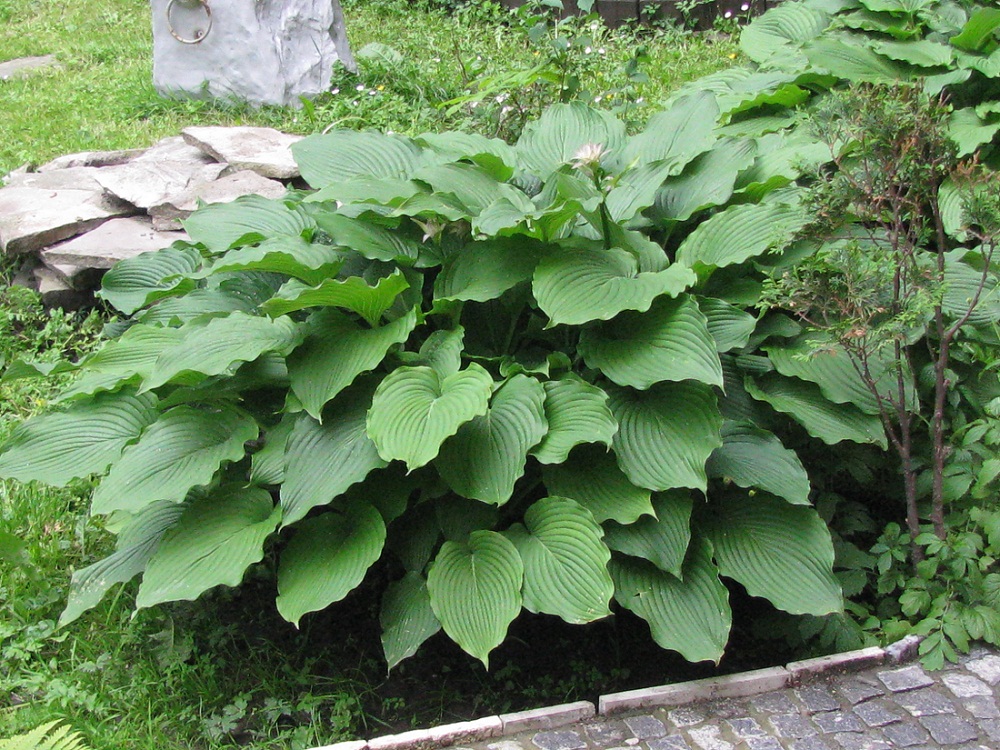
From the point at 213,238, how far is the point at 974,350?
254 centimetres

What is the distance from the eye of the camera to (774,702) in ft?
9.22

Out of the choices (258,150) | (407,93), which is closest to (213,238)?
(258,150)

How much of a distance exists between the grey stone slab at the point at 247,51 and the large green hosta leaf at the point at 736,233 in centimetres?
430

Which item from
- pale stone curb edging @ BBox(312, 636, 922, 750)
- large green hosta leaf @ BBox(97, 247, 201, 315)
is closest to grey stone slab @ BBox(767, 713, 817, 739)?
pale stone curb edging @ BBox(312, 636, 922, 750)

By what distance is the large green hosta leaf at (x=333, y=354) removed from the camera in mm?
2918

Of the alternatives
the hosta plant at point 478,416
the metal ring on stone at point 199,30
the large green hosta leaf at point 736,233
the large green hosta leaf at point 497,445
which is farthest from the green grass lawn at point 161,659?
the metal ring on stone at point 199,30

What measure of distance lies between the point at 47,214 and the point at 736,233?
360 centimetres

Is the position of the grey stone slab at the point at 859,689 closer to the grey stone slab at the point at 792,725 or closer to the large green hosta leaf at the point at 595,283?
the grey stone slab at the point at 792,725

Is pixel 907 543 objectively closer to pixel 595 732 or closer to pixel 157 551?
pixel 595 732

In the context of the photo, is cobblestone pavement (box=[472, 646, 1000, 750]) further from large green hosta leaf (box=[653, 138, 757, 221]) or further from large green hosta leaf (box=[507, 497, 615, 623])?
large green hosta leaf (box=[653, 138, 757, 221])

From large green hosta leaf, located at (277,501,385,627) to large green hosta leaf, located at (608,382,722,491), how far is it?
0.73 metres

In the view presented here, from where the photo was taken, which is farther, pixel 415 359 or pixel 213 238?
pixel 213 238

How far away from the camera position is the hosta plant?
2811mm

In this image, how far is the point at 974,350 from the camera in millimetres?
3352
